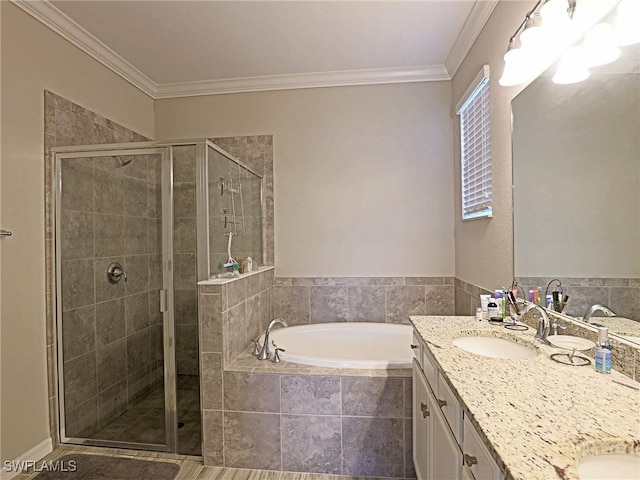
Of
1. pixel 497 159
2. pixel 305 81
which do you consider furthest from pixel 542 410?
pixel 305 81

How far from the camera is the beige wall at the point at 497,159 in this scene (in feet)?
5.42

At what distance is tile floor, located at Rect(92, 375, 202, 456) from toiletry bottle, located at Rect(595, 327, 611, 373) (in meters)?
2.00

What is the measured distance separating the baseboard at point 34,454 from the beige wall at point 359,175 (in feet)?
6.22

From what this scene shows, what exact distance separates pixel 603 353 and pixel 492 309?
2.07 feet

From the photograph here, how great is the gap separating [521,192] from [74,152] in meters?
2.59

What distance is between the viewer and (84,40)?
218cm

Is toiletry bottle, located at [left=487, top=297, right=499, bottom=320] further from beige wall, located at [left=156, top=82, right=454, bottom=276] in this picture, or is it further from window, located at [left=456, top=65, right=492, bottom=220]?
beige wall, located at [left=156, top=82, right=454, bottom=276]

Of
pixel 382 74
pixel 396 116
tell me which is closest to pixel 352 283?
pixel 396 116

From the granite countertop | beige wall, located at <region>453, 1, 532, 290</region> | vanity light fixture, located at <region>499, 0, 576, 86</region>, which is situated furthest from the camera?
beige wall, located at <region>453, 1, 532, 290</region>

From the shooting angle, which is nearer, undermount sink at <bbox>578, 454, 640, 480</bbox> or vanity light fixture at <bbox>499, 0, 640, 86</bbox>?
undermount sink at <bbox>578, 454, 640, 480</bbox>

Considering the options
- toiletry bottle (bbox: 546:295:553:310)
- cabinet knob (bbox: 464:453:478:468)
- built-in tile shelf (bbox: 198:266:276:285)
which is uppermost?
built-in tile shelf (bbox: 198:266:276:285)

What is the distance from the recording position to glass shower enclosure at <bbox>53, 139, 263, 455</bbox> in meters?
1.95

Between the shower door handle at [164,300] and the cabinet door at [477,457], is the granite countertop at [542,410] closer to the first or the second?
the cabinet door at [477,457]

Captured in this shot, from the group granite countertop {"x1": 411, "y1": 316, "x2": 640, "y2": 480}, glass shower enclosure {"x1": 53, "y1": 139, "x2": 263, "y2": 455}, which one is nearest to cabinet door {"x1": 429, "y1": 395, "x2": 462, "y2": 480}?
granite countertop {"x1": 411, "y1": 316, "x2": 640, "y2": 480}
